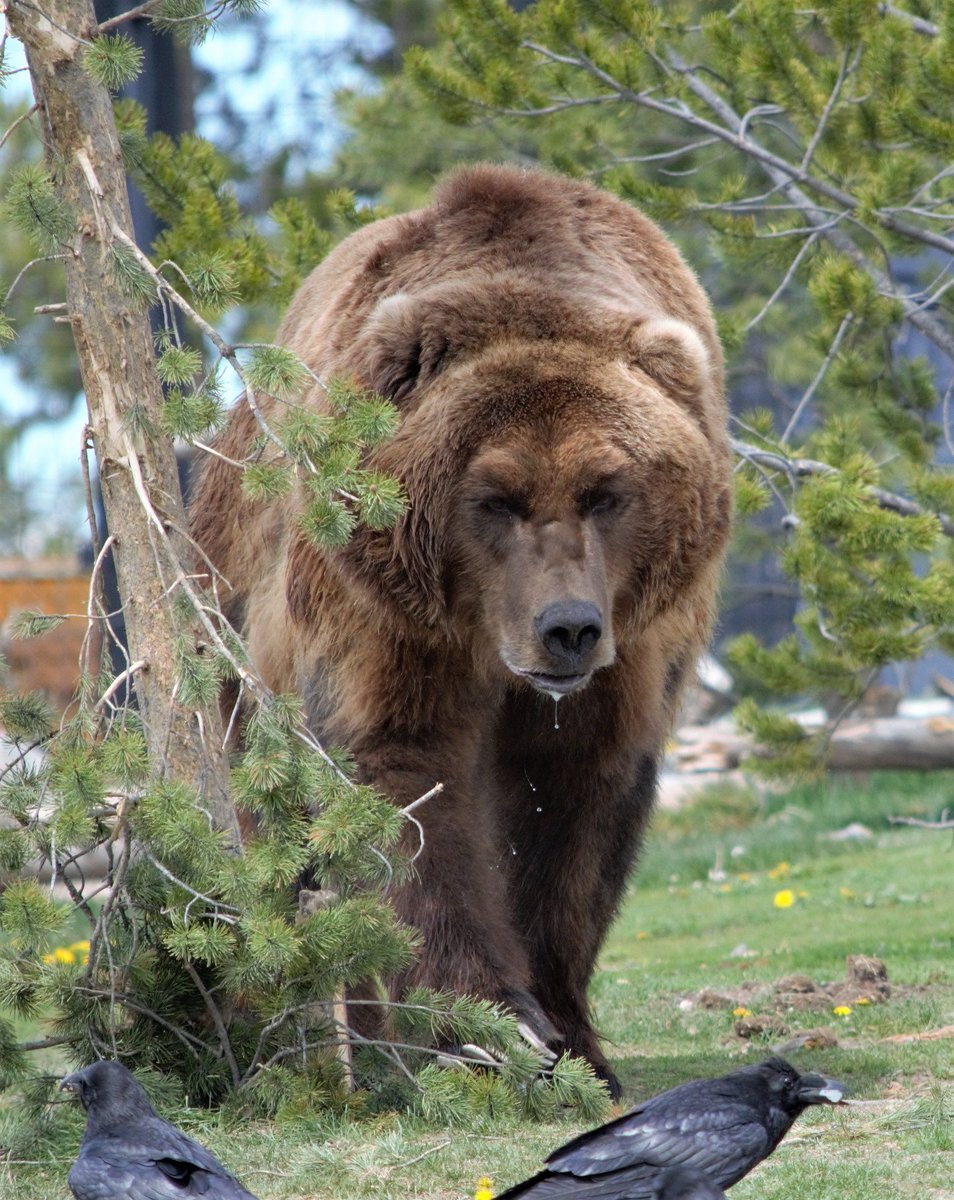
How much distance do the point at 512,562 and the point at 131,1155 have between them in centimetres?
202

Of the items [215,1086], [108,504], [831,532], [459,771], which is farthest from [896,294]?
[215,1086]

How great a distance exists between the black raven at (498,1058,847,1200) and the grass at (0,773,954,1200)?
1.05 ft

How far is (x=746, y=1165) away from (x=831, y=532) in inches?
123

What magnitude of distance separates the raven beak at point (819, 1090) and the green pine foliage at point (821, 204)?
8.75 feet

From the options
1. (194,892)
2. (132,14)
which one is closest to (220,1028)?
(194,892)

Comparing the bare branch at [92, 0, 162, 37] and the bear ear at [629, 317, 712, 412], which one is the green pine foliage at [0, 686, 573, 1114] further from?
the bare branch at [92, 0, 162, 37]

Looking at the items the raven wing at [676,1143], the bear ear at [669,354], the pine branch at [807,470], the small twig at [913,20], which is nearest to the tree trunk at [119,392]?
the bear ear at [669,354]

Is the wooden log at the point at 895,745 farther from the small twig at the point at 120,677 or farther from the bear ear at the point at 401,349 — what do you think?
the small twig at the point at 120,677

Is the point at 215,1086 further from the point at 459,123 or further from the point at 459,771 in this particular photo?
the point at 459,123

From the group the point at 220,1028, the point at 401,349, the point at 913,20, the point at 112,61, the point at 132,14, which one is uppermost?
the point at 132,14

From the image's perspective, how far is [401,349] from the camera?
4.74 meters

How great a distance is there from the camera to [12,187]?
13.7 ft

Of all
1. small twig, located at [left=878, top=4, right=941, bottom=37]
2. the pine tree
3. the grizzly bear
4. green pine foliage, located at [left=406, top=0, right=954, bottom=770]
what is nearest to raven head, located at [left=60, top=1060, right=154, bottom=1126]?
the pine tree

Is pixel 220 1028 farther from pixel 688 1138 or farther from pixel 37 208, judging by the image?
pixel 37 208
